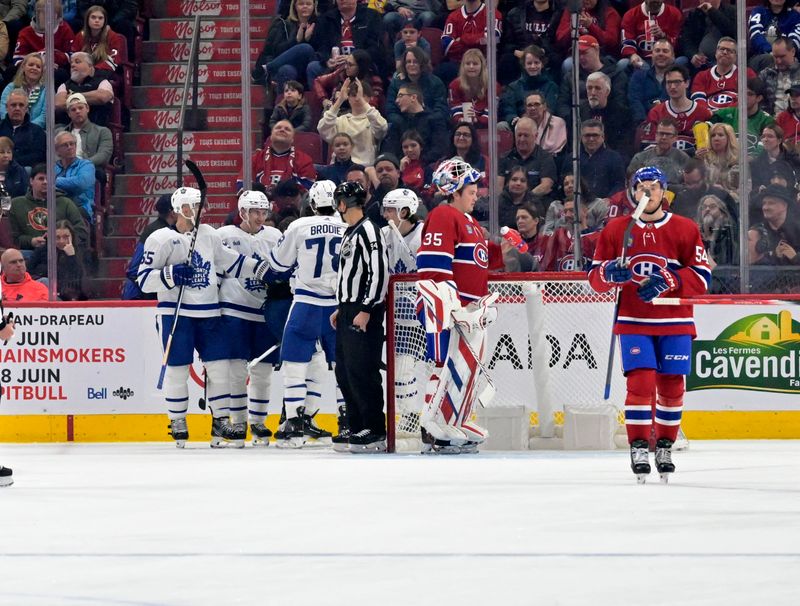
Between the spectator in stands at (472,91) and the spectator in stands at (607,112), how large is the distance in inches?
27.5

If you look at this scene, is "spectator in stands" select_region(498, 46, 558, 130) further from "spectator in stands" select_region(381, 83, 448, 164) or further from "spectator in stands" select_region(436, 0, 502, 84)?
"spectator in stands" select_region(381, 83, 448, 164)

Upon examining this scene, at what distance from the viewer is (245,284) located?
32.5 ft

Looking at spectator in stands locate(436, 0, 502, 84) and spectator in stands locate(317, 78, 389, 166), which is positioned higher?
spectator in stands locate(436, 0, 502, 84)

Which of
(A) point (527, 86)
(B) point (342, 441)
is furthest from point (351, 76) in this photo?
(B) point (342, 441)

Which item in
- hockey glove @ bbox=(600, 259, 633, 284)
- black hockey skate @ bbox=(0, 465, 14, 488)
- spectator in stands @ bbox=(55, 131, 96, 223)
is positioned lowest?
black hockey skate @ bbox=(0, 465, 14, 488)

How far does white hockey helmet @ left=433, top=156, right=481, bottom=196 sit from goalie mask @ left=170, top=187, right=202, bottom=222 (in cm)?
177

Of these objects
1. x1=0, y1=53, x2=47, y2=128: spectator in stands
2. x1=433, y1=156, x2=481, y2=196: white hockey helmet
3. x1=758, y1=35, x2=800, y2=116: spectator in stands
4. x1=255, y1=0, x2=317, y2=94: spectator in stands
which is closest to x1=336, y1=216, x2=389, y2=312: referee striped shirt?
x1=433, y1=156, x2=481, y2=196: white hockey helmet

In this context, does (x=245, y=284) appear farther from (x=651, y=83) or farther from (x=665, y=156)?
(x=651, y=83)

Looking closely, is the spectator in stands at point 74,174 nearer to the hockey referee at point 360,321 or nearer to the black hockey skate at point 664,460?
the hockey referee at point 360,321

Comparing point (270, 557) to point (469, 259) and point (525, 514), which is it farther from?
point (469, 259)

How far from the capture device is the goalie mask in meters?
Answer: 9.82

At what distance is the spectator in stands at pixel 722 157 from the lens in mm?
10648

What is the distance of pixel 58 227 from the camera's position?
34.8 feet

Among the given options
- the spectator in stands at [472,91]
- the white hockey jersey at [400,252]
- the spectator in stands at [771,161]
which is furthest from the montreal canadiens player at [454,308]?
the spectator in stands at [771,161]
